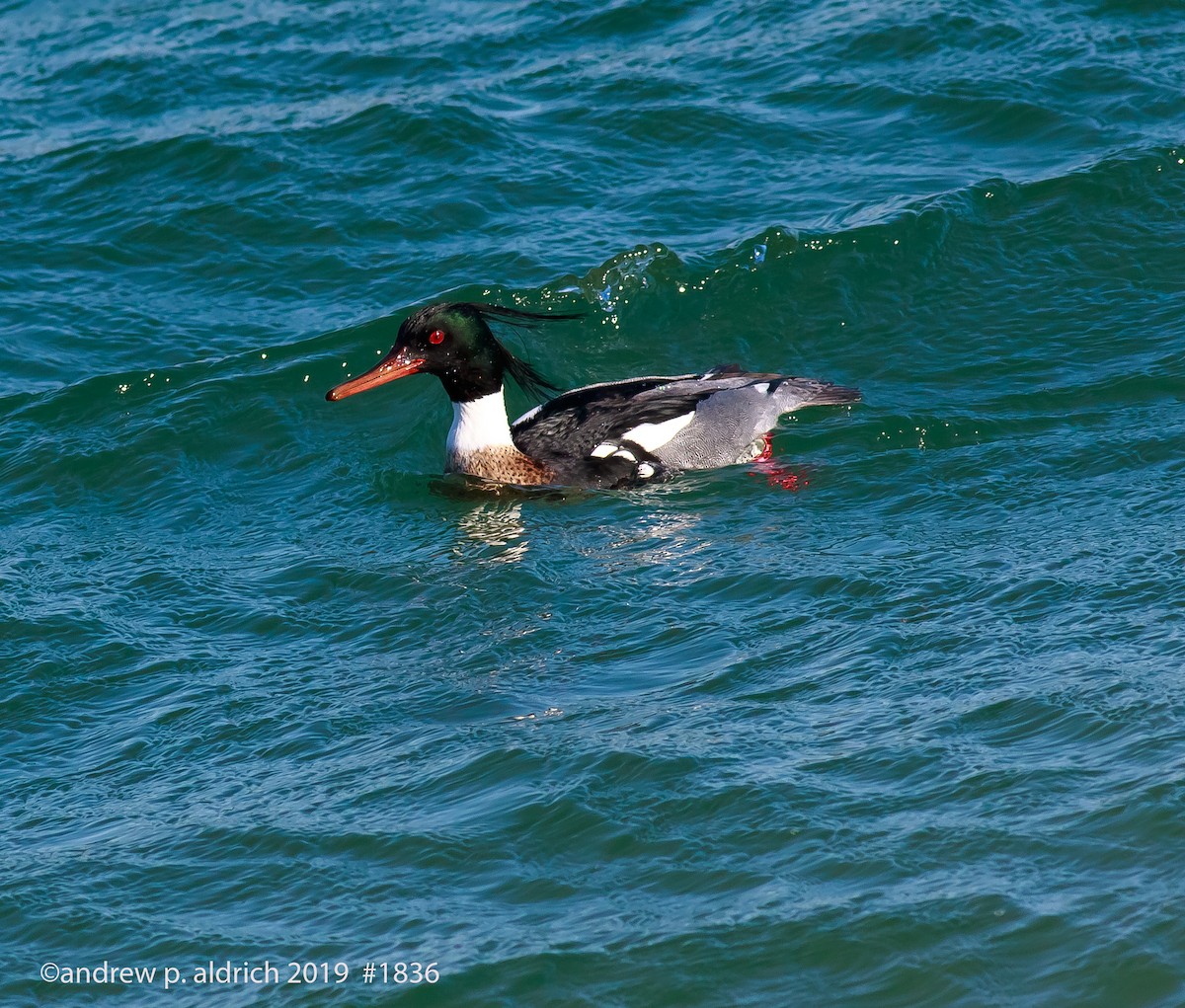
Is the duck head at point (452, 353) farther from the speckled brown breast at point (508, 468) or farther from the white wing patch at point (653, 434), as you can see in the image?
the white wing patch at point (653, 434)

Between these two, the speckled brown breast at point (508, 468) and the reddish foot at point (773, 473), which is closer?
the reddish foot at point (773, 473)

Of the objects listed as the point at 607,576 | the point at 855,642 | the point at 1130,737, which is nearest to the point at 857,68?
the point at 607,576

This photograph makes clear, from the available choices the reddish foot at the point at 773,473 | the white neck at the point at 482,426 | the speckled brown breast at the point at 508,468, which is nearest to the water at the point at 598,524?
the reddish foot at the point at 773,473

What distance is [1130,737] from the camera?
6.11 meters

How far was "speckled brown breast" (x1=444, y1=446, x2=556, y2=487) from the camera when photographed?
10.4m

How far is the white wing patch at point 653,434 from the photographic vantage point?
10117 mm

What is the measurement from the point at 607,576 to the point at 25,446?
188 inches

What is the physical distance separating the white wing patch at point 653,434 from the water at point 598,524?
16.5 inches

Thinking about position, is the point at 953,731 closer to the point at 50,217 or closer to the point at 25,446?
the point at 25,446

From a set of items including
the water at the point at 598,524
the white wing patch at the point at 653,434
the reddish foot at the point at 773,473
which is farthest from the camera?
the white wing patch at the point at 653,434

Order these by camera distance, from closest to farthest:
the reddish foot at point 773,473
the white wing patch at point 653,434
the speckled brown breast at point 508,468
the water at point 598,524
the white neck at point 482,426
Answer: the water at point 598,524 → the reddish foot at point 773,473 → the white wing patch at point 653,434 → the speckled brown breast at point 508,468 → the white neck at point 482,426

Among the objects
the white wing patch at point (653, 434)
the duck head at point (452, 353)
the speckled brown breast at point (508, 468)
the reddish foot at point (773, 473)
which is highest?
the duck head at point (452, 353)

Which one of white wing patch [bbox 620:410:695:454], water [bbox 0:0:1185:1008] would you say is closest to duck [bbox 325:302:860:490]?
white wing patch [bbox 620:410:695:454]

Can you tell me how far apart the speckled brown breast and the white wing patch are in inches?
23.7
